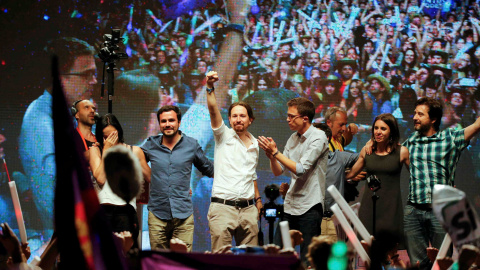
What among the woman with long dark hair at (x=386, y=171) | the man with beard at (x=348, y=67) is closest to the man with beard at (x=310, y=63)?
the man with beard at (x=348, y=67)

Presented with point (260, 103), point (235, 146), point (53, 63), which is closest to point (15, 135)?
point (260, 103)

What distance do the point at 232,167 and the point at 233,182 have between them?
0.32 feet

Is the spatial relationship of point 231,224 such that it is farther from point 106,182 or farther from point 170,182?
point 106,182

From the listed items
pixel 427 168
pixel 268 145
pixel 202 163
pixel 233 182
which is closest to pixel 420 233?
pixel 427 168

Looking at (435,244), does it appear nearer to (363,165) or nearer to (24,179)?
(363,165)

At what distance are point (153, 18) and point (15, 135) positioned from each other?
1841 mm

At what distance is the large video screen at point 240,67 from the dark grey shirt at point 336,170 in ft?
4.84

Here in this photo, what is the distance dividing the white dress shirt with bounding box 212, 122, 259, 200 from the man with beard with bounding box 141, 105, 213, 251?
0.92 ft

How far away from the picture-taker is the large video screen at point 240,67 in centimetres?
545

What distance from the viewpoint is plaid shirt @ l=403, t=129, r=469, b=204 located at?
349cm

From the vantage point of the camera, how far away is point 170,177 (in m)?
3.73

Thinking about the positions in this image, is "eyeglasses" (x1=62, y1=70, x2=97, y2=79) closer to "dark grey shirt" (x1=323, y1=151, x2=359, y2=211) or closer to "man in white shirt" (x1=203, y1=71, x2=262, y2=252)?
"man in white shirt" (x1=203, y1=71, x2=262, y2=252)

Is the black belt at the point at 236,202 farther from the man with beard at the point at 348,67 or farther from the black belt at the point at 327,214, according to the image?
the man with beard at the point at 348,67

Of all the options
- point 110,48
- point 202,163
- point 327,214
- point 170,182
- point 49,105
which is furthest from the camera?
point 49,105
